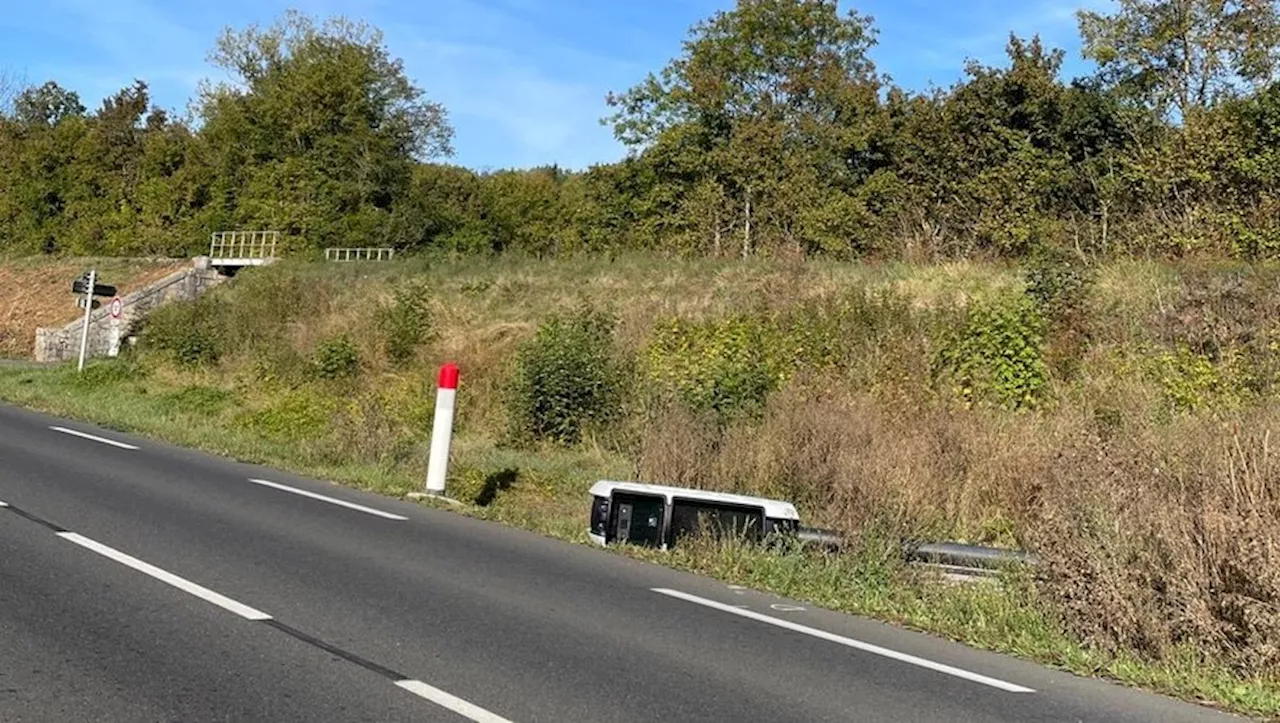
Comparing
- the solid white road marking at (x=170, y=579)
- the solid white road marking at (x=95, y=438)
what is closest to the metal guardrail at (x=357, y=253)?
the solid white road marking at (x=95, y=438)

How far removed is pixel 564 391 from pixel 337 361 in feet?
29.6

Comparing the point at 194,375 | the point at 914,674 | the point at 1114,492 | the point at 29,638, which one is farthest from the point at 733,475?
the point at 194,375

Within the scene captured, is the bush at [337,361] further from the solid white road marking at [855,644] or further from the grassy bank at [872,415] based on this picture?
the solid white road marking at [855,644]

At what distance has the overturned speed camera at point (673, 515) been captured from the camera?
9375 millimetres

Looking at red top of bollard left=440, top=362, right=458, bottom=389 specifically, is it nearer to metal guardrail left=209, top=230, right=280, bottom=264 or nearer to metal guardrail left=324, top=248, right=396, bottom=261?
metal guardrail left=209, top=230, right=280, bottom=264

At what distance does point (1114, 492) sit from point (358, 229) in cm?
5577

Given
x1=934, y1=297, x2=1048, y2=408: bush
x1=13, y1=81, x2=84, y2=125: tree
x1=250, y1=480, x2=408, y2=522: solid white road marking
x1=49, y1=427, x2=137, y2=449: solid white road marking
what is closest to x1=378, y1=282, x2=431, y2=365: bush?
x1=49, y1=427, x2=137, y2=449: solid white road marking

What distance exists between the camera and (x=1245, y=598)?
6391mm

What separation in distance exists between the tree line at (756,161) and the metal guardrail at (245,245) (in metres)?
2.48

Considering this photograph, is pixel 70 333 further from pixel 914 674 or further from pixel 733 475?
pixel 914 674

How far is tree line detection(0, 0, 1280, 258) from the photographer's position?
26844 millimetres

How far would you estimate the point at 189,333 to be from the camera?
30.7 metres

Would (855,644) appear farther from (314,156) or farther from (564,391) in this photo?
(314,156)

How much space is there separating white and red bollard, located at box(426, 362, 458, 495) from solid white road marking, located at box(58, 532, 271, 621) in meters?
4.25
